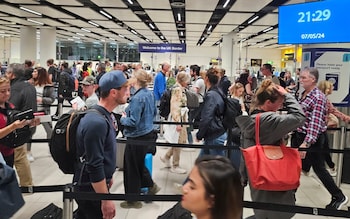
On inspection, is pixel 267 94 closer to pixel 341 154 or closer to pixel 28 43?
Answer: pixel 341 154

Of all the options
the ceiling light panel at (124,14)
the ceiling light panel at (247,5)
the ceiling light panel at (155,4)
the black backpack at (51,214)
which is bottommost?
the black backpack at (51,214)

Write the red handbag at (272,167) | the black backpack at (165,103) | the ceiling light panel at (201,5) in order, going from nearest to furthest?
the red handbag at (272,167), the black backpack at (165,103), the ceiling light panel at (201,5)

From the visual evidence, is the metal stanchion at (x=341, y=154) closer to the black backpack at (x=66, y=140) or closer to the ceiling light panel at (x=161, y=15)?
the black backpack at (x=66, y=140)

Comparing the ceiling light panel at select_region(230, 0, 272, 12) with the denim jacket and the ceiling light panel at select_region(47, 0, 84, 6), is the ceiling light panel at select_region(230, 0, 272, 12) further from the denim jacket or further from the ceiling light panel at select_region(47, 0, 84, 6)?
the denim jacket

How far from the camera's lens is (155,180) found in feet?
18.9

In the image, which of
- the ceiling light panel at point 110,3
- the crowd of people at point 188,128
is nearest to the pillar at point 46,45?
the ceiling light panel at point 110,3

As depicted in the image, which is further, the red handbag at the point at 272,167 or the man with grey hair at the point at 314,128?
the man with grey hair at the point at 314,128

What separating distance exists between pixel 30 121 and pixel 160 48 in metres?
13.8

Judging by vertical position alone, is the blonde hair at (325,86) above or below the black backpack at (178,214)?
above

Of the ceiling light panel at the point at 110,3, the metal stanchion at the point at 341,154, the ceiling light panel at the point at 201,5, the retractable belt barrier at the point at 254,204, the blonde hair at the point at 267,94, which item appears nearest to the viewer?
the retractable belt barrier at the point at 254,204

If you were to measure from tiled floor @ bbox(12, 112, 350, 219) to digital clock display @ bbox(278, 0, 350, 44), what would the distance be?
213 centimetres

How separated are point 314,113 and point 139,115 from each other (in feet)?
6.46

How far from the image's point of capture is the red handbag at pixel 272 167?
8.68ft

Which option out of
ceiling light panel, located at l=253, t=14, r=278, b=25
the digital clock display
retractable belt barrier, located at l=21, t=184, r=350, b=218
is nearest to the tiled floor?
retractable belt barrier, located at l=21, t=184, r=350, b=218
